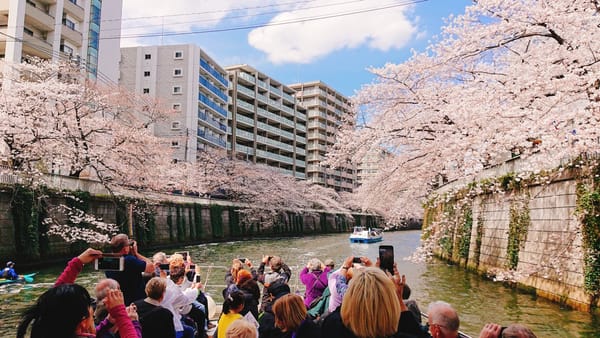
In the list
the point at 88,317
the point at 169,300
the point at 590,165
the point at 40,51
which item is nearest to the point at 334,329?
the point at 88,317

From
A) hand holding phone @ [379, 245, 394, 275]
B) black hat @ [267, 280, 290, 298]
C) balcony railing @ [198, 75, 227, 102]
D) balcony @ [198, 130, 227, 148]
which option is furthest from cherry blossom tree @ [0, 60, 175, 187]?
balcony railing @ [198, 75, 227, 102]

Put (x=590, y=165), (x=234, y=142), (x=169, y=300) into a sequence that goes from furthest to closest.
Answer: (x=234, y=142) < (x=590, y=165) < (x=169, y=300)

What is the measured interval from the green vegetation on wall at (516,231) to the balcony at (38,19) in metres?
27.9

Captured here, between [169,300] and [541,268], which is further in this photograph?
[541,268]

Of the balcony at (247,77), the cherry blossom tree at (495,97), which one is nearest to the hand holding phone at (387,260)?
the cherry blossom tree at (495,97)

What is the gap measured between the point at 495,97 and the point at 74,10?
98.4ft

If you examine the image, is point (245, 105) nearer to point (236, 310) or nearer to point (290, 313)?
point (236, 310)

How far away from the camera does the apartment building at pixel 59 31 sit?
959 inches

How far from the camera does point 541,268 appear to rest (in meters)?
9.95

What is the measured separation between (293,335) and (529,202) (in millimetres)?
10286

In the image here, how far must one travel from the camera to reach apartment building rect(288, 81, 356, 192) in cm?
6962

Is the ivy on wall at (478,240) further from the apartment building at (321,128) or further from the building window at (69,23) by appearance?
the apartment building at (321,128)

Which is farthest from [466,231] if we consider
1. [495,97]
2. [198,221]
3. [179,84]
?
[179,84]

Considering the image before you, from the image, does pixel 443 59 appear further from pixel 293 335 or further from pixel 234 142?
pixel 234 142
